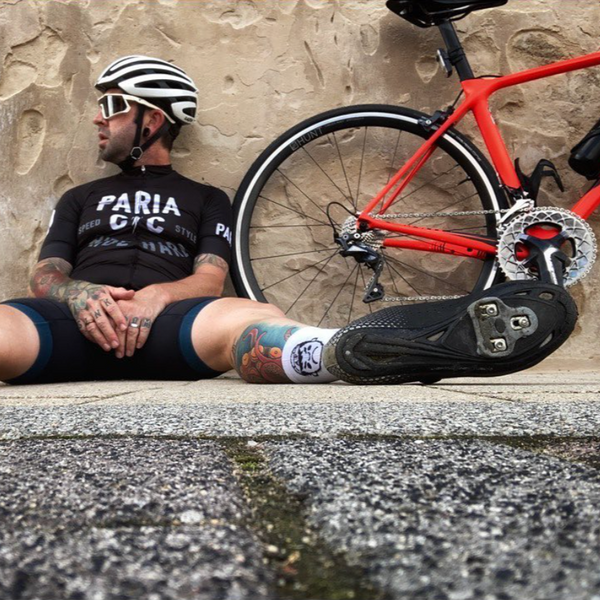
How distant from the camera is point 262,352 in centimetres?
171

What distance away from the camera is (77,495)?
0.52 m

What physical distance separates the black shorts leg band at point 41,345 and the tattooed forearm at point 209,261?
597 millimetres

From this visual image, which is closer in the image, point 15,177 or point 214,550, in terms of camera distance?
point 214,550

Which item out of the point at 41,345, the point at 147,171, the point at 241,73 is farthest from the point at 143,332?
the point at 241,73

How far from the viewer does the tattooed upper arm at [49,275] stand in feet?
7.60

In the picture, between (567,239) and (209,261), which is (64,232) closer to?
(209,261)

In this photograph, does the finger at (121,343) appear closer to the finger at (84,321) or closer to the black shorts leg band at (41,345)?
the finger at (84,321)

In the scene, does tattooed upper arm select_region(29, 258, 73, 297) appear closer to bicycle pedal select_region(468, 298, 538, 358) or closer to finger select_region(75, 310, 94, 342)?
finger select_region(75, 310, 94, 342)

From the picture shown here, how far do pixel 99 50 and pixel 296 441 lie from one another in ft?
9.21

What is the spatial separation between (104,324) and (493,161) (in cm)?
163

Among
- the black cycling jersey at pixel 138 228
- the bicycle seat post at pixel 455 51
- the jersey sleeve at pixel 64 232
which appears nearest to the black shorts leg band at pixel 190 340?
the black cycling jersey at pixel 138 228

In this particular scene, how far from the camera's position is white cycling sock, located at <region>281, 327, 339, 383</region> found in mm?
1576

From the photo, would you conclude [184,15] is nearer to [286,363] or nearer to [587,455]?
[286,363]

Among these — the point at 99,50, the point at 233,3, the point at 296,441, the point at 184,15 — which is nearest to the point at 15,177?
the point at 99,50
